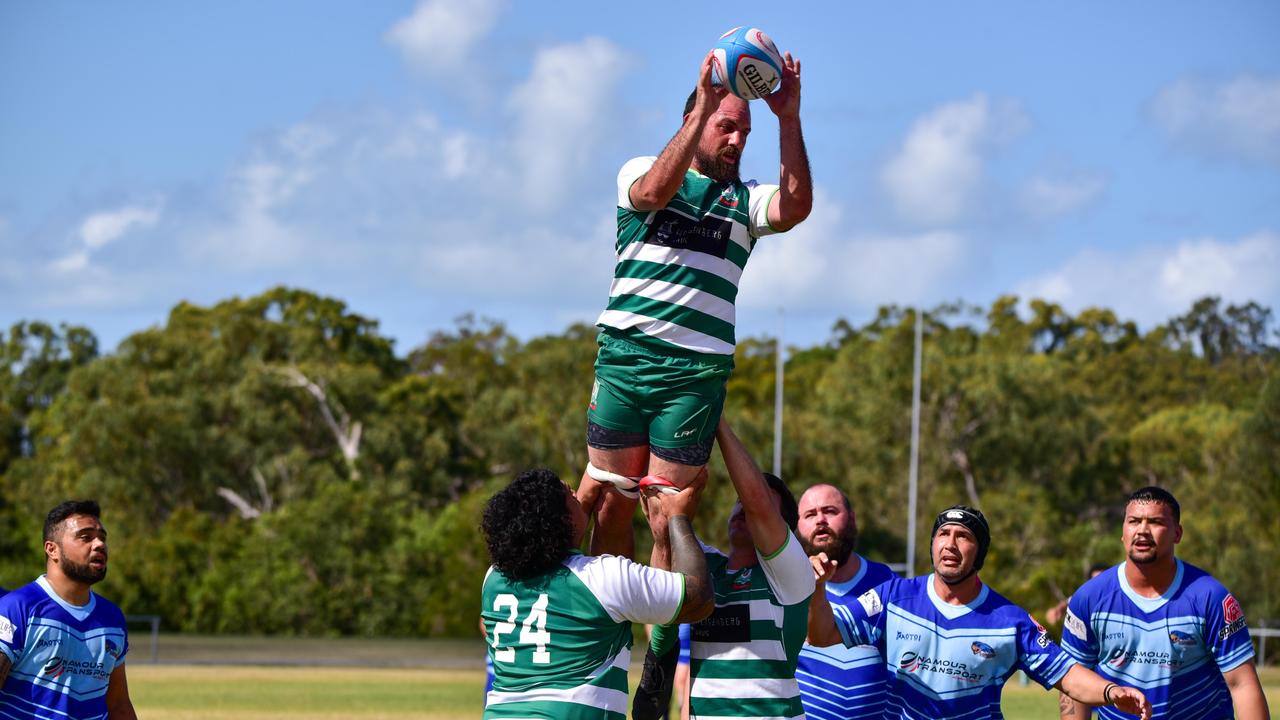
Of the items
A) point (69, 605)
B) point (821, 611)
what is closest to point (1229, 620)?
point (821, 611)

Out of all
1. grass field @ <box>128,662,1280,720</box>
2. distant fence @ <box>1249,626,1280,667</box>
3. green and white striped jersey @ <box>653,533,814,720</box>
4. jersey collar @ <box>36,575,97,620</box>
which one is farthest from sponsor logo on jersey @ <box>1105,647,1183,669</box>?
distant fence @ <box>1249,626,1280,667</box>

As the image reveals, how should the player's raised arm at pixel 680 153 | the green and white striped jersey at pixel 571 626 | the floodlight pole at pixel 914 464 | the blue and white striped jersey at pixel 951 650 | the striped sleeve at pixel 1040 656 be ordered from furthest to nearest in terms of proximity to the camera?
the floodlight pole at pixel 914 464 < the blue and white striped jersey at pixel 951 650 < the striped sleeve at pixel 1040 656 < the player's raised arm at pixel 680 153 < the green and white striped jersey at pixel 571 626

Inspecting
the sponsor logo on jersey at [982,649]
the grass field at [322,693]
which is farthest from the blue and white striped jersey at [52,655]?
the grass field at [322,693]

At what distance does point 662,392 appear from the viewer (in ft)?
21.9

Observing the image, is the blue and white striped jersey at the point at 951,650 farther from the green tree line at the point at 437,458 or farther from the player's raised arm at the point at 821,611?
the green tree line at the point at 437,458

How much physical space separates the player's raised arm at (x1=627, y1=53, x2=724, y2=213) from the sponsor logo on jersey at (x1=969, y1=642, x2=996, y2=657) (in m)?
2.55

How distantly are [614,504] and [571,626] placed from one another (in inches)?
39.4

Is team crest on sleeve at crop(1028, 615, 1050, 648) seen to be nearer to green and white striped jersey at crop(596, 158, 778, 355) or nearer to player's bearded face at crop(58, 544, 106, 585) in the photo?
green and white striped jersey at crop(596, 158, 778, 355)

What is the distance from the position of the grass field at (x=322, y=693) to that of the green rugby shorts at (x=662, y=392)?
14.8 m

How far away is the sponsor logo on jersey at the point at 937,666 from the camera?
24.0ft

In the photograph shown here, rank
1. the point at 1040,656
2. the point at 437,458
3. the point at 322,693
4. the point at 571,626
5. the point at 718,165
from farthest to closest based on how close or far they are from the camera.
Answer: the point at 437,458, the point at 322,693, the point at 1040,656, the point at 718,165, the point at 571,626

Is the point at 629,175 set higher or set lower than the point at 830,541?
higher

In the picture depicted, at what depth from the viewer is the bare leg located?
683cm

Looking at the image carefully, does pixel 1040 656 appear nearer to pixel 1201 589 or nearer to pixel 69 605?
pixel 1201 589
